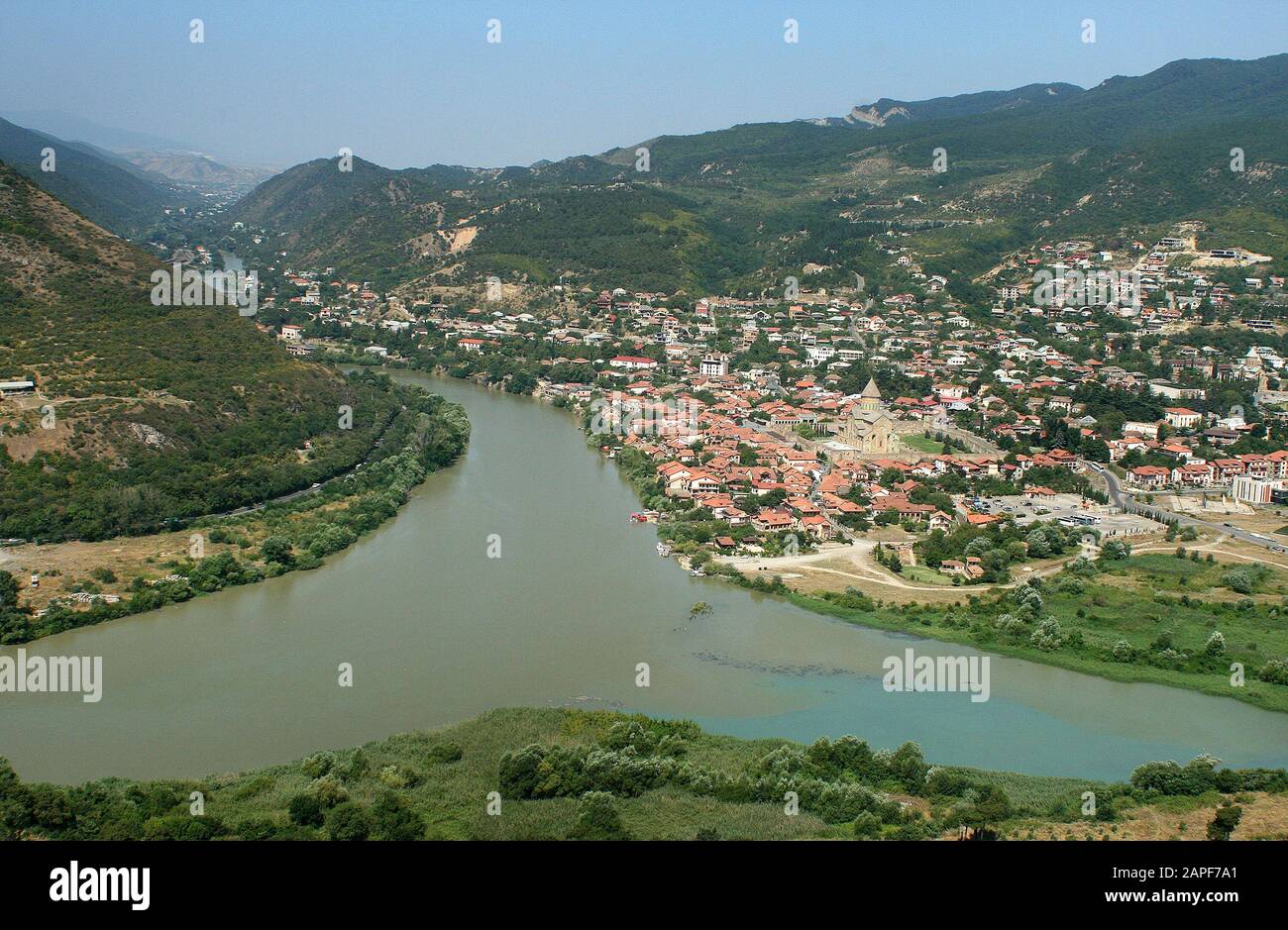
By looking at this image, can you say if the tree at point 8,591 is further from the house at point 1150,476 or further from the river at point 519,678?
the house at point 1150,476

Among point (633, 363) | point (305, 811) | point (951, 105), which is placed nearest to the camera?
point (305, 811)

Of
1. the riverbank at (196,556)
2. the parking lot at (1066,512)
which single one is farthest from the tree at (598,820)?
the parking lot at (1066,512)

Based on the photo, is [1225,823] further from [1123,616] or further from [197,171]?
[197,171]

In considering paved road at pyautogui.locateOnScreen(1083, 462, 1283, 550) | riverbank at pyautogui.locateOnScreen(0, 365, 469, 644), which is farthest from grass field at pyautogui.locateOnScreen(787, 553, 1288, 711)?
riverbank at pyautogui.locateOnScreen(0, 365, 469, 644)

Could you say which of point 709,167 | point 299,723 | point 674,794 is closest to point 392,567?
point 299,723

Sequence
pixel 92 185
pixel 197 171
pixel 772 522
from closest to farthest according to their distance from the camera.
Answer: pixel 772 522, pixel 92 185, pixel 197 171

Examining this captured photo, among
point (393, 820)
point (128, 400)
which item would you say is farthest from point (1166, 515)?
point (128, 400)

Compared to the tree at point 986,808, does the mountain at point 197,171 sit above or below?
above
